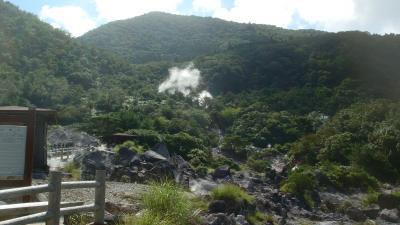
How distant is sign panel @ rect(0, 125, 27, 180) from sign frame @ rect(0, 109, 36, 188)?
88mm

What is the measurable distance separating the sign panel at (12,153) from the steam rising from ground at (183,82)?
139m

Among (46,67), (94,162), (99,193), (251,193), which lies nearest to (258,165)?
(251,193)

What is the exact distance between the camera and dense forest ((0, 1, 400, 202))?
6444cm

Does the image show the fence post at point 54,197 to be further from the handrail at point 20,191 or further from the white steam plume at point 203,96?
the white steam plume at point 203,96

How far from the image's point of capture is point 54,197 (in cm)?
787

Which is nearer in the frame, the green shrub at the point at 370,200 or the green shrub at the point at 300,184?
the green shrub at the point at 370,200

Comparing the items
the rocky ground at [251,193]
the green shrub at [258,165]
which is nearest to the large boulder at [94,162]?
the rocky ground at [251,193]

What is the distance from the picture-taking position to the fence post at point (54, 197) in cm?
782

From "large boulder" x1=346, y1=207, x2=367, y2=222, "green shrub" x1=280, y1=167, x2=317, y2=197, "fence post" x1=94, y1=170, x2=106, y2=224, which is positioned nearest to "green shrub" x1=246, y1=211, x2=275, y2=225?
"fence post" x1=94, y1=170, x2=106, y2=224

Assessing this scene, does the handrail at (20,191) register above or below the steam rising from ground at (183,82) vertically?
below

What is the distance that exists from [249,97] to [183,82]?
28.1m

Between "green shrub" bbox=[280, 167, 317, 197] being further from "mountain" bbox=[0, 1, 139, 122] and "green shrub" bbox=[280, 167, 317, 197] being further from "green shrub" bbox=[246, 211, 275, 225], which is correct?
"mountain" bbox=[0, 1, 139, 122]

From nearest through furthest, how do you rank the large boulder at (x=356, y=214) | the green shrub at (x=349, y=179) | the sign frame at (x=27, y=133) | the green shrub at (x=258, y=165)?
the sign frame at (x=27, y=133), the large boulder at (x=356, y=214), the green shrub at (x=349, y=179), the green shrub at (x=258, y=165)

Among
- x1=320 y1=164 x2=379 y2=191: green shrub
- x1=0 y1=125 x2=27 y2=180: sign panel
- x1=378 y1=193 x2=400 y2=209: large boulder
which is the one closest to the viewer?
x1=0 y1=125 x2=27 y2=180: sign panel
